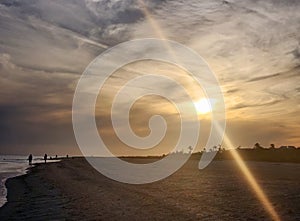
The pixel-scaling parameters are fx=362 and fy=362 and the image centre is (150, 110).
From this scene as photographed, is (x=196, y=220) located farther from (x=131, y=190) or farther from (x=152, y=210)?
(x=131, y=190)

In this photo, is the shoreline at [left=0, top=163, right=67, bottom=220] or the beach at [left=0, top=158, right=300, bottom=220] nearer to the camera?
the beach at [left=0, top=158, right=300, bottom=220]

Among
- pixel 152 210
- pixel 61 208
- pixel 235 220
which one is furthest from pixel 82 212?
pixel 235 220

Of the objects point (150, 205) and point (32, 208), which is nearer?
point (32, 208)

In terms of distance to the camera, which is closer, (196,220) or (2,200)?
(196,220)

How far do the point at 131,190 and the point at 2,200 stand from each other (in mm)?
10076

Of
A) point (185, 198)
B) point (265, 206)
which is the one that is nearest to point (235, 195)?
point (185, 198)

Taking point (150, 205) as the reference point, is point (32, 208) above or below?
above

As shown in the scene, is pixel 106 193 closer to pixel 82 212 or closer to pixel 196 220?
pixel 82 212

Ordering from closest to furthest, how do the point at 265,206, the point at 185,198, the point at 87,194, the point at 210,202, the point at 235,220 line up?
the point at 235,220
the point at 265,206
the point at 210,202
the point at 185,198
the point at 87,194

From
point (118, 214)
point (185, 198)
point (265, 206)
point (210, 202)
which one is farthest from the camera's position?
point (185, 198)

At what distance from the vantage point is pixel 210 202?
2309cm

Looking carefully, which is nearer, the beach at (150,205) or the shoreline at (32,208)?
the beach at (150,205)

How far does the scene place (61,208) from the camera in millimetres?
21000

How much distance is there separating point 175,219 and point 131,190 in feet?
43.3
